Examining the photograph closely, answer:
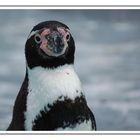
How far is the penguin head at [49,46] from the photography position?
2.81 metres

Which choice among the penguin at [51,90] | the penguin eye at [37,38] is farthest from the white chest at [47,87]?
the penguin eye at [37,38]

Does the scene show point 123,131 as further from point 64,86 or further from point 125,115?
Result: point 64,86

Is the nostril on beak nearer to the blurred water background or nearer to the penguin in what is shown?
Result: the penguin

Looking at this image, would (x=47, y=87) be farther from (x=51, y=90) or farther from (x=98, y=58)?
(x=98, y=58)

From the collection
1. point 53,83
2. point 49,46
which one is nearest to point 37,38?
point 49,46

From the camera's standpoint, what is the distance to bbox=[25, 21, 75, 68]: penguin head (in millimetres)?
2807

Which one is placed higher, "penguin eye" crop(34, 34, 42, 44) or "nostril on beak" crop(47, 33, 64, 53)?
"penguin eye" crop(34, 34, 42, 44)

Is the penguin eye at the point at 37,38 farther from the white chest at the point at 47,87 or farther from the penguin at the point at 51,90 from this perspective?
the white chest at the point at 47,87

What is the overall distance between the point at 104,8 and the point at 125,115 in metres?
0.51

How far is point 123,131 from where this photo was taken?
2859mm

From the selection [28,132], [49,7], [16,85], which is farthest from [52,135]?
[49,7]

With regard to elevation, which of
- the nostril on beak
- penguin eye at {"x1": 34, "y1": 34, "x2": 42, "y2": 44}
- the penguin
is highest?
penguin eye at {"x1": 34, "y1": 34, "x2": 42, "y2": 44}

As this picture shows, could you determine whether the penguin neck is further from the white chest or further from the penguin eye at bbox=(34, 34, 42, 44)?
the penguin eye at bbox=(34, 34, 42, 44)

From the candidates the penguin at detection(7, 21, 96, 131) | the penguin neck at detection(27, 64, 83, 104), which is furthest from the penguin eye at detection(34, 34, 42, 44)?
the penguin neck at detection(27, 64, 83, 104)
